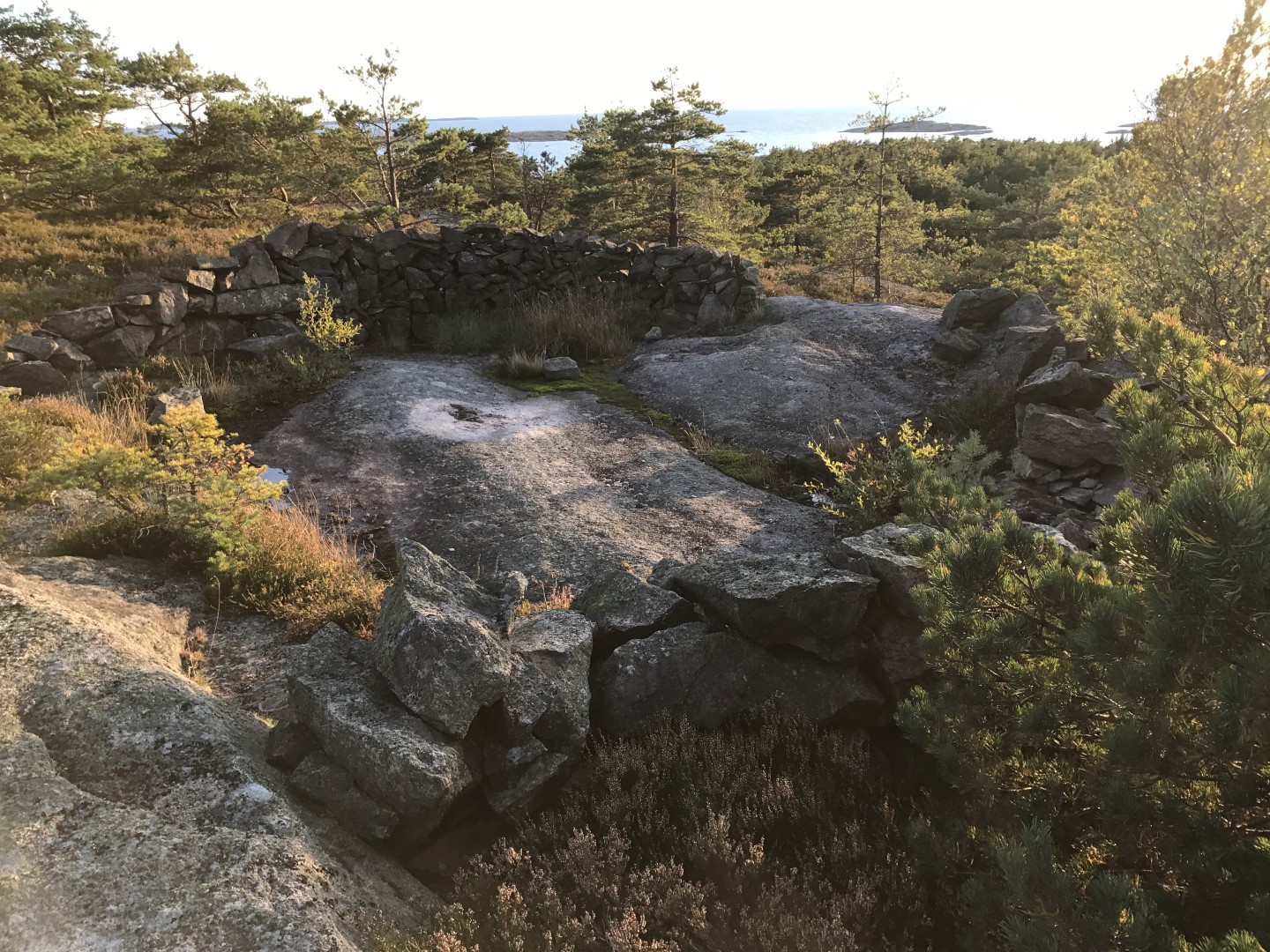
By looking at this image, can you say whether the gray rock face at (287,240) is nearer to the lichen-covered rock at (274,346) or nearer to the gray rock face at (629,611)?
the lichen-covered rock at (274,346)

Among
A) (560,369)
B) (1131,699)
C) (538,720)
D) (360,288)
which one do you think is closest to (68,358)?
(360,288)

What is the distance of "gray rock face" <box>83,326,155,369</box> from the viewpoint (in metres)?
9.63

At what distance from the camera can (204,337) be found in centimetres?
1084

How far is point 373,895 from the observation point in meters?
2.59

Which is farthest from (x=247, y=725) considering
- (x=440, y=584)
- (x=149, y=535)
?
(x=149, y=535)

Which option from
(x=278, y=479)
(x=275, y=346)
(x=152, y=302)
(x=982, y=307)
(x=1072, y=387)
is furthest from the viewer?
(x=982, y=307)

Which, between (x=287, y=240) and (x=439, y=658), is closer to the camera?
(x=439, y=658)

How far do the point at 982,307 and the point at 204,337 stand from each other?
12.1 m

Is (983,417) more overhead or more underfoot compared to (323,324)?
more underfoot

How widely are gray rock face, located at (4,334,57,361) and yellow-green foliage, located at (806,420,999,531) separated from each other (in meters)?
9.51

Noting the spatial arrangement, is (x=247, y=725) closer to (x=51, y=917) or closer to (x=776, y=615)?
(x=51, y=917)

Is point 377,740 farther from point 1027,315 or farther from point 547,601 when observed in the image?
point 1027,315

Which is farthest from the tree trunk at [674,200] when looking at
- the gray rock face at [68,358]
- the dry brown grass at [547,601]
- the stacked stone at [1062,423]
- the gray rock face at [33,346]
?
the dry brown grass at [547,601]

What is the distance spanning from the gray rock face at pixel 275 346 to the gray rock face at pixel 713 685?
361 inches
